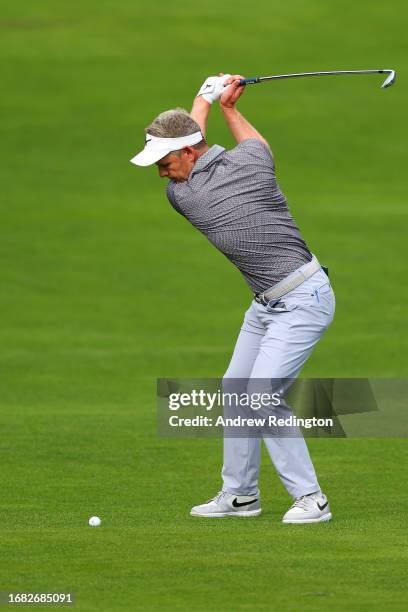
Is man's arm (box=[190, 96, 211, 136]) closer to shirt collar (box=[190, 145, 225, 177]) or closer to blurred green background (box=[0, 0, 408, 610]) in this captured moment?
shirt collar (box=[190, 145, 225, 177])

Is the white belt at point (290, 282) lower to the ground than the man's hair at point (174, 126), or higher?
lower

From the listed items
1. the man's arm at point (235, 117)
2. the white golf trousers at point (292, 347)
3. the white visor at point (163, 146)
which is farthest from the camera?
the man's arm at point (235, 117)

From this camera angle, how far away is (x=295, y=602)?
704 cm

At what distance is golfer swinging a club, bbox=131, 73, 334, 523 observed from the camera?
9070mm

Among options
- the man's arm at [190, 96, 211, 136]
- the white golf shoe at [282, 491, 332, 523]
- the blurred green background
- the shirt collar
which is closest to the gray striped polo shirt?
the shirt collar

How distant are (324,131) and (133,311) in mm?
12484

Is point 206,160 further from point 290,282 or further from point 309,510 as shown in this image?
point 309,510

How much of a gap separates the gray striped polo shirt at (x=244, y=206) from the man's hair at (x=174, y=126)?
16 centimetres

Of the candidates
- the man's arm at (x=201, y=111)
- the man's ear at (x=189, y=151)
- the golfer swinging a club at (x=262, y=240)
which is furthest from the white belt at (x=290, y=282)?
the man's arm at (x=201, y=111)

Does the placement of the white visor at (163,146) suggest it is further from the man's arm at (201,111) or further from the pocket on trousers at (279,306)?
the pocket on trousers at (279,306)

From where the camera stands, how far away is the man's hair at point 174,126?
909cm

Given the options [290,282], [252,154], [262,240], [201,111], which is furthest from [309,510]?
[201,111]

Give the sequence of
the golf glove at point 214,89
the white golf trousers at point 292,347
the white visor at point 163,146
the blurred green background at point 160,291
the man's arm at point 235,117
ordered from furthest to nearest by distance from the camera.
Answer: the golf glove at point 214,89
the man's arm at point 235,117
the white golf trousers at point 292,347
the white visor at point 163,146
the blurred green background at point 160,291

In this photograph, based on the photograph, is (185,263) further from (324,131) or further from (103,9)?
(103,9)
